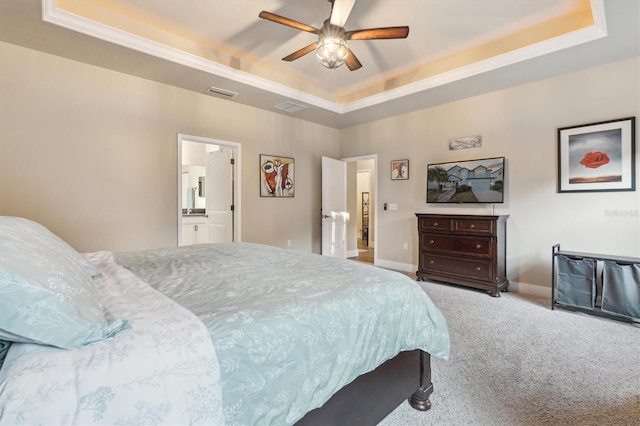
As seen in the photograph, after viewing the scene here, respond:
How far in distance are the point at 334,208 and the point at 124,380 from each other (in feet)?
17.4

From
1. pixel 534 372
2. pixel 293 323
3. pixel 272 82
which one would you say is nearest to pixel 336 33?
pixel 272 82

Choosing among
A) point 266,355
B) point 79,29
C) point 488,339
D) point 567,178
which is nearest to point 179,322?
point 266,355

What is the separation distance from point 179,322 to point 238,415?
0.32 m

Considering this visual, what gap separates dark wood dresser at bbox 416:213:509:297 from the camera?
373cm

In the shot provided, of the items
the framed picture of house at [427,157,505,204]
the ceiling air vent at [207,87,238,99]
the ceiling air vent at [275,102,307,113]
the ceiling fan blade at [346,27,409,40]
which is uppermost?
the ceiling air vent at [275,102,307,113]

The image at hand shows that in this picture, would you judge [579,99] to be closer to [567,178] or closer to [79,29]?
[567,178]

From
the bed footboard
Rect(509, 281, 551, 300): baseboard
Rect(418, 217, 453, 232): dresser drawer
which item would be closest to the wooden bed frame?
the bed footboard

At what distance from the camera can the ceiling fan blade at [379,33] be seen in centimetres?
261

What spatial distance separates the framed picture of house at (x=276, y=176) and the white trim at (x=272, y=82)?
3.76ft

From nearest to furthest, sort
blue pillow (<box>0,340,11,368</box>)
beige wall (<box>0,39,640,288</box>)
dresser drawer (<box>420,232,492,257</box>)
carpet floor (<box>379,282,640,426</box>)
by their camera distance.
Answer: blue pillow (<box>0,340,11,368</box>) → carpet floor (<box>379,282,640,426</box>) → beige wall (<box>0,39,640,288</box>) → dresser drawer (<box>420,232,492,257</box>)

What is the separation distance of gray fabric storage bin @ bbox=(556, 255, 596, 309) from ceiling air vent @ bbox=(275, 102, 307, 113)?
13.2ft

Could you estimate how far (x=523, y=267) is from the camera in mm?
3895

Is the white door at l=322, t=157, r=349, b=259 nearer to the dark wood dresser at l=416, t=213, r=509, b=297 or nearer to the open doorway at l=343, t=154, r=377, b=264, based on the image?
the open doorway at l=343, t=154, r=377, b=264

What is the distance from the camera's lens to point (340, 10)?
2455mm
